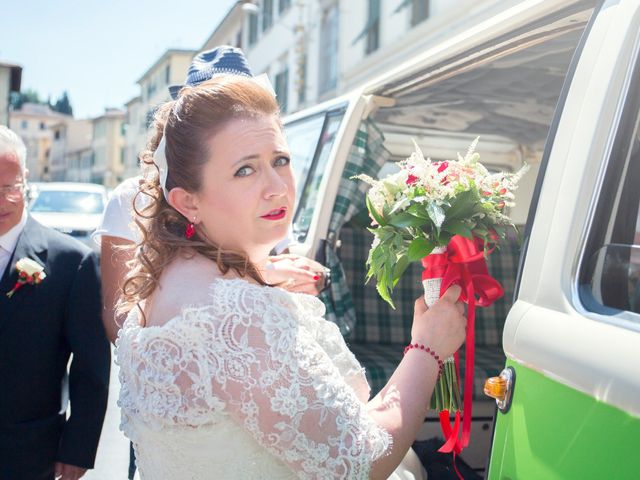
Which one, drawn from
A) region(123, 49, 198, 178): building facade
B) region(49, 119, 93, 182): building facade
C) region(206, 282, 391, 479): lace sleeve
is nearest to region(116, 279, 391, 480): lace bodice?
region(206, 282, 391, 479): lace sleeve

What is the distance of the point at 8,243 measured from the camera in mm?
2492

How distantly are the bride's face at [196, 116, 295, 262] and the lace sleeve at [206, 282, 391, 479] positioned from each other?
238 millimetres

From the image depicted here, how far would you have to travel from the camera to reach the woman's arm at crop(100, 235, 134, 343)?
251 centimetres

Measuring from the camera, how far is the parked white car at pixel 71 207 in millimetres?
11766

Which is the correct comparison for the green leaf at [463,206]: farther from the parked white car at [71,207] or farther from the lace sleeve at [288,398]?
the parked white car at [71,207]

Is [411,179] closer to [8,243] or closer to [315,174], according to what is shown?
[8,243]

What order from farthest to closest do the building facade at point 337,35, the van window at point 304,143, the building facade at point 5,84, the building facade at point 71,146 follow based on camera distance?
the building facade at point 71,146 → the building facade at point 5,84 → the building facade at point 337,35 → the van window at point 304,143

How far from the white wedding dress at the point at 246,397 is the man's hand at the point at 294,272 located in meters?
0.86

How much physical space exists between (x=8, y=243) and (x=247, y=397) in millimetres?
1524

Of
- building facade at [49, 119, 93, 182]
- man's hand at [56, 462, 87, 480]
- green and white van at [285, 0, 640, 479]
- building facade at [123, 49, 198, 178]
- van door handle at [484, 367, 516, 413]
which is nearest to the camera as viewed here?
Result: green and white van at [285, 0, 640, 479]

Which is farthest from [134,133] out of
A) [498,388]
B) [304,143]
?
[498,388]

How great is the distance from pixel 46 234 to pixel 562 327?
1.97 meters

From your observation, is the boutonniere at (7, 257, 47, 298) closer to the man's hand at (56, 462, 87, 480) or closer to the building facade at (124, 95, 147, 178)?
the man's hand at (56, 462, 87, 480)

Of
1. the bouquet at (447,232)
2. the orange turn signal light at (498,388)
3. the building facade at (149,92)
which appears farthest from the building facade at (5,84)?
the orange turn signal light at (498,388)
